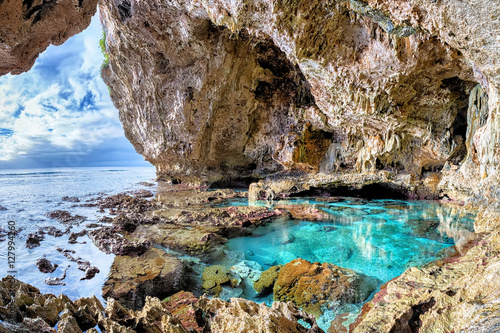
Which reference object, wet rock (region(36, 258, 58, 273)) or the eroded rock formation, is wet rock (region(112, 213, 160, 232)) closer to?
wet rock (region(36, 258, 58, 273))

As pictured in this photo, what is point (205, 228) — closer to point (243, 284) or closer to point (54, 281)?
point (243, 284)

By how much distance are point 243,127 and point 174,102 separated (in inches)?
192

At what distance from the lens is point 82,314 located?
2.04 meters

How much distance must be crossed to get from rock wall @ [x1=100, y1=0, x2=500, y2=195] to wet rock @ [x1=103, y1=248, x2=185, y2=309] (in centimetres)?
560

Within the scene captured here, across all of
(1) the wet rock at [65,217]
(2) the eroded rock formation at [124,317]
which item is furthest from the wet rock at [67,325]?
(1) the wet rock at [65,217]

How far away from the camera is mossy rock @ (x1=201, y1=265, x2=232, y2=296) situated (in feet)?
13.0

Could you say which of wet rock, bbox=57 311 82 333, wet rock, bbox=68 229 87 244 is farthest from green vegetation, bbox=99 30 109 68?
wet rock, bbox=57 311 82 333

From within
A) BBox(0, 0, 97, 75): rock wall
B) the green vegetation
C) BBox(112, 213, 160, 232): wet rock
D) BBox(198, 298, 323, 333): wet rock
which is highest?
the green vegetation

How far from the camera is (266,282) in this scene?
407 cm

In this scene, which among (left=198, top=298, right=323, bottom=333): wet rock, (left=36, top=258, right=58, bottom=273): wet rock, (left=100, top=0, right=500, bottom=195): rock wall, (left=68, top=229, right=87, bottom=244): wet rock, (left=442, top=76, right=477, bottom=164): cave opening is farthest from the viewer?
(left=442, top=76, right=477, bottom=164): cave opening

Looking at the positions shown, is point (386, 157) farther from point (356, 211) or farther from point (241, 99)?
point (241, 99)

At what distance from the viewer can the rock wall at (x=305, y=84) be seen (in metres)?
5.47

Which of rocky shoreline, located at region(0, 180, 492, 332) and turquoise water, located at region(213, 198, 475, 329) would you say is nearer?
rocky shoreline, located at region(0, 180, 492, 332)

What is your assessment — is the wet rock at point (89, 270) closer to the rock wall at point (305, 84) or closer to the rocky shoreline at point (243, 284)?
the rocky shoreline at point (243, 284)
